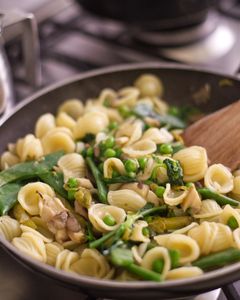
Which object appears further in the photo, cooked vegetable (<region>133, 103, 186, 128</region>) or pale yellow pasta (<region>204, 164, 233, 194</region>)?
cooked vegetable (<region>133, 103, 186, 128</region>)

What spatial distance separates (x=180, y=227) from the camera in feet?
3.27

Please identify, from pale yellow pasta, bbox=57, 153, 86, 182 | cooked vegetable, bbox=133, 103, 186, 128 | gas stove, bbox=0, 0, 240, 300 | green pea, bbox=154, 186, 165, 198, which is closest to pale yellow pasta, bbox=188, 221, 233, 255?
green pea, bbox=154, 186, 165, 198

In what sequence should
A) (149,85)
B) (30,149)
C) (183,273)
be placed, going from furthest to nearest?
(149,85) < (30,149) < (183,273)

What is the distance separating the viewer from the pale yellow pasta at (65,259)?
0.93m

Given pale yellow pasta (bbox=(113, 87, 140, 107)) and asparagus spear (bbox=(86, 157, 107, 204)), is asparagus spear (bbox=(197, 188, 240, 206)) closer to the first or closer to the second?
asparagus spear (bbox=(86, 157, 107, 204))

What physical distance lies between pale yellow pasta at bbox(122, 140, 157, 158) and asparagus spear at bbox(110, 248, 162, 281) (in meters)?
0.27

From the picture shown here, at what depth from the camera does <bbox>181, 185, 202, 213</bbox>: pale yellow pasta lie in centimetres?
99

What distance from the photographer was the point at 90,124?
1264mm

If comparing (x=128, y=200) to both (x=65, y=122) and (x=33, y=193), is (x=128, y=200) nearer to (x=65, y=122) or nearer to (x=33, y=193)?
(x=33, y=193)

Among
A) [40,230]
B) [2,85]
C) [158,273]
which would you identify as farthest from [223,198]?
[2,85]

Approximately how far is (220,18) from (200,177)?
106 cm

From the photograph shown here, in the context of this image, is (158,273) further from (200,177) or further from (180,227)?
(200,177)

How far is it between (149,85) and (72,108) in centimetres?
23

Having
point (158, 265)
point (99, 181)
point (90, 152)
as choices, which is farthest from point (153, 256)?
point (90, 152)
